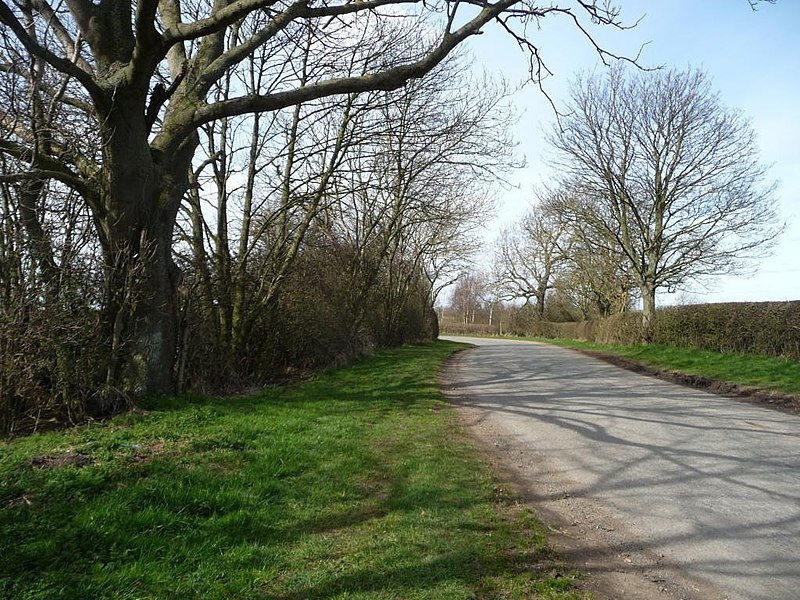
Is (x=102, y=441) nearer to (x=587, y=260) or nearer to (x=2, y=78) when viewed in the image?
(x=2, y=78)

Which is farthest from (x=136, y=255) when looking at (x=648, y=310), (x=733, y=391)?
(x=648, y=310)

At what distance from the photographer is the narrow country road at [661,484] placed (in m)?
3.32

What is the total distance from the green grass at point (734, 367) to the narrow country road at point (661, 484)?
174 centimetres

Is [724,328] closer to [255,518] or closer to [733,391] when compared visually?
[733,391]

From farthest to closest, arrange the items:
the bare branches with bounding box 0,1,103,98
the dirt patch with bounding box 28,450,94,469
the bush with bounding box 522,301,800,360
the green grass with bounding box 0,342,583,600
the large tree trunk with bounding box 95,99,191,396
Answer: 1. the bush with bounding box 522,301,800,360
2. the large tree trunk with bounding box 95,99,191,396
3. the bare branches with bounding box 0,1,103,98
4. the dirt patch with bounding box 28,450,94,469
5. the green grass with bounding box 0,342,583,600

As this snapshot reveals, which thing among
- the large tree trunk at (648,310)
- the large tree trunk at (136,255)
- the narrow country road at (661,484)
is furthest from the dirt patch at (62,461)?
the large tree trunk at (648,310)

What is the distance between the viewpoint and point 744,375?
11734 mm

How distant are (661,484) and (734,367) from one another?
32.9 feet

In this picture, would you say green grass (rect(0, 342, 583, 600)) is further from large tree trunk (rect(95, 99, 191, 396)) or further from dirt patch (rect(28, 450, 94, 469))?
large tree trunk (rect(95, 99, 191, 396))

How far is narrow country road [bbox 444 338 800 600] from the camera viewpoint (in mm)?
3320

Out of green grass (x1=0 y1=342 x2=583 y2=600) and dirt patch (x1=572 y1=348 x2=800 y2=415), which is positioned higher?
dirt patch (x1=572 y1=348 x2=800 y2=415)

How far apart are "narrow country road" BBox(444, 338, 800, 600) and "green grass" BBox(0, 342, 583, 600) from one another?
0.49 meters

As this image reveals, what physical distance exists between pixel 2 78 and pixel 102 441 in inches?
209

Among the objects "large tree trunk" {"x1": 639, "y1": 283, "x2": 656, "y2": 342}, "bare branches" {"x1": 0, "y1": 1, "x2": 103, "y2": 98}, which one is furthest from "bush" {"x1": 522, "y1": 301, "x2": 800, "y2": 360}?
"bare branches" {"x1": 0, "y1": 1, "x2": 103, "y2": 98}
